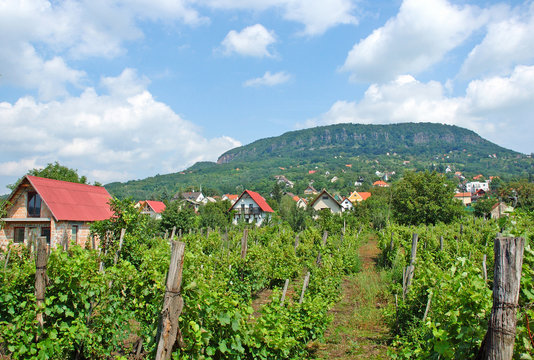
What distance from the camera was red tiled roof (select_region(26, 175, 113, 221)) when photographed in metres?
20.5

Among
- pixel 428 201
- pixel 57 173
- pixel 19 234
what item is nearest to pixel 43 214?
pixel 19 234

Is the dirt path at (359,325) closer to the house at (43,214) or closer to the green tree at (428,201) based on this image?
the house at (43,214)

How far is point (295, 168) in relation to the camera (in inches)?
7431

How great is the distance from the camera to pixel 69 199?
2247 cm

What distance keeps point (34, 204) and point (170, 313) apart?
2199cm

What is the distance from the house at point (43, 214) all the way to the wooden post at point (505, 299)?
21011 millimetres

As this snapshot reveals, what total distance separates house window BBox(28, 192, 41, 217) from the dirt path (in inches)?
721

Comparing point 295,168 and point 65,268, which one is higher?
point 295,168

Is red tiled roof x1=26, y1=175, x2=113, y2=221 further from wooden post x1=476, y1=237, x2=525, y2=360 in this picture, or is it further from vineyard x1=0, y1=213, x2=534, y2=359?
wooden post x1=476, y1=237, x2=525, y2=360

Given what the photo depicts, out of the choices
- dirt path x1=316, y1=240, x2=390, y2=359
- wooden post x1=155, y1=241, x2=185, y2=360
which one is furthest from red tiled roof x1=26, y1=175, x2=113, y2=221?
wooden post x1=155, y1=241, x2=185, y2=360

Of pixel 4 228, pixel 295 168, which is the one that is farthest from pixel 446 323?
pixel 295 168

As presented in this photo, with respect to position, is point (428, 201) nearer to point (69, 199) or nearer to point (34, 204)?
point (69, 199)

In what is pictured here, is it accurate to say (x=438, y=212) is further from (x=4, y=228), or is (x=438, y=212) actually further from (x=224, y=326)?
(x=4, y=228)

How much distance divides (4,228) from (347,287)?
2038cm
